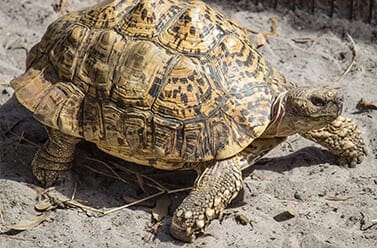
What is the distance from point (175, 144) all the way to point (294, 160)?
3.93ft

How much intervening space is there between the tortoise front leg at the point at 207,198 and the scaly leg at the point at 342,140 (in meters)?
0.88

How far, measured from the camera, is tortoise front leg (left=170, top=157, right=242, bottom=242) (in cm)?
477

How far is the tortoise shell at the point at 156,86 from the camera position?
4.91 metres

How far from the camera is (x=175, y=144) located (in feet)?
16.1

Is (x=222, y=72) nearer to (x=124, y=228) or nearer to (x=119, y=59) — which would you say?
(x=119, y=59)

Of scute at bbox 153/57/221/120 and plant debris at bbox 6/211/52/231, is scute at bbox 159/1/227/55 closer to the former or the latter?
scute at bbox 153/57/221/120

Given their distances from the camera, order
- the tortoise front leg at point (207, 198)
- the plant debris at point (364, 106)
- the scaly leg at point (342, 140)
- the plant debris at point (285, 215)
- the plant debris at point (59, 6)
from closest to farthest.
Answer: the tortoise front leg at point (207, 198), the plant debris at point (285, 215), the scaly leg at point (342, 140), the plant debris at point (364, 106), the plant debris at point (59, 6)

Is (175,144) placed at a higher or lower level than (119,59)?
lower

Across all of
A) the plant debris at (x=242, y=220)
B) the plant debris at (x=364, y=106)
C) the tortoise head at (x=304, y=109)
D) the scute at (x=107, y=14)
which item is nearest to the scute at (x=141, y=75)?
the scute at (x=107, y=14)

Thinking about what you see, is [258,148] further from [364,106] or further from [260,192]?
[364,106]

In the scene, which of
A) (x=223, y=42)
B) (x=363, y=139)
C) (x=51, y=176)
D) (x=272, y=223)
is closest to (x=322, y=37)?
(x=363, y=139)

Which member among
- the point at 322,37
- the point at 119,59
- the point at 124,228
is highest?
the point at 119,59

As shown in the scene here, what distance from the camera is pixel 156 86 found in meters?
4.92

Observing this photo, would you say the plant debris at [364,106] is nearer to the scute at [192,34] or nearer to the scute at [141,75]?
the scute at [192,34]
